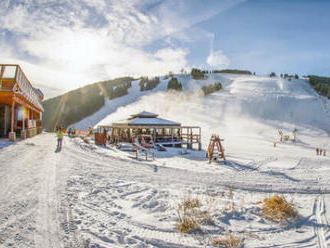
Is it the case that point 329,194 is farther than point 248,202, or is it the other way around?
point 329,194

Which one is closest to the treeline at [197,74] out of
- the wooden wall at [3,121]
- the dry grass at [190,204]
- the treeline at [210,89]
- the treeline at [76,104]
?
the treeline at [210,89]

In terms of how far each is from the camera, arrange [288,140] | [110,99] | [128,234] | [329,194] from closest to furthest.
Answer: [128,234], [329,194], [288,140], [110,99]

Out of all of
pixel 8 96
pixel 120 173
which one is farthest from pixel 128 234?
pixel 8 96

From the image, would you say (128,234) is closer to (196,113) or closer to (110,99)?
(196,113)

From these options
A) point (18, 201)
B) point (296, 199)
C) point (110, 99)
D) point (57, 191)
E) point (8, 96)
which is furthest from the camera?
point (110, 99)

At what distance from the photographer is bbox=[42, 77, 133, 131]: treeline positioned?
61.1 meters

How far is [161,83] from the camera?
73.5 metres

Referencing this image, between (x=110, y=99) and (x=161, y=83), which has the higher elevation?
(x=161, y=83)

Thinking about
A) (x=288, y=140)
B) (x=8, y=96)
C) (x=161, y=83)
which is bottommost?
(x=288, y=140)

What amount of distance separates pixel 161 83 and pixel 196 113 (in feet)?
100

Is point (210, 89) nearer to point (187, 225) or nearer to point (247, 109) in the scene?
point (247, 109)

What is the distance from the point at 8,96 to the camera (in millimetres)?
15414

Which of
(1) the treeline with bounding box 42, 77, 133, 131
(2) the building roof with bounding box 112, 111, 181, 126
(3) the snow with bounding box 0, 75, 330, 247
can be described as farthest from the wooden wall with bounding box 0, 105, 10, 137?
(1) the treeline with bounding box 42, 77, 133, 131

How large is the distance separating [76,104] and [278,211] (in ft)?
235
